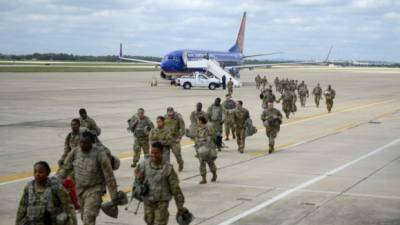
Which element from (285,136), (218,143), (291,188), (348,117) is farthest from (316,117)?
(291,188)

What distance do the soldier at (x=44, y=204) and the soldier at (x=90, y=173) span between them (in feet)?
4.89

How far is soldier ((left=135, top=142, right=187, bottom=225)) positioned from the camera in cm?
833

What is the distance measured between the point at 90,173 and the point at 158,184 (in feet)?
3.40

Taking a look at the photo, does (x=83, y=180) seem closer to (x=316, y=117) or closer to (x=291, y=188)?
(x=291, y=188)

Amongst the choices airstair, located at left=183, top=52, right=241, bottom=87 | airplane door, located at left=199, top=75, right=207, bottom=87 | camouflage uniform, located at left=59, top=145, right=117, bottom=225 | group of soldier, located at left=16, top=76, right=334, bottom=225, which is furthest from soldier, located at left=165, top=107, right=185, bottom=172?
airstair, located at left=183, top=52, right=241, bottom=87

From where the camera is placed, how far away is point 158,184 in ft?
27.4

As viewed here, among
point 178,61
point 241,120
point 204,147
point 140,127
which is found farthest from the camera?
point 178,61

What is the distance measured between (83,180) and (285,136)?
16.3 m

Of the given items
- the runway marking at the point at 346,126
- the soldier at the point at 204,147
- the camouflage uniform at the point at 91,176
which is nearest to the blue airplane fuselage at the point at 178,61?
the runway marking at the point at 346,126

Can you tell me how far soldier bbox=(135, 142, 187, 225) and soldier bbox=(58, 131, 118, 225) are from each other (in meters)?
0.58

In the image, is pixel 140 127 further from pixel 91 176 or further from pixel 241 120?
pixel 91 176

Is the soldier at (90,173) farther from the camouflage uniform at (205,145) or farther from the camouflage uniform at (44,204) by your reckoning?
the camouflage uniform at (205,145)

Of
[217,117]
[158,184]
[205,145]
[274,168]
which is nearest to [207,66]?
[217,117]

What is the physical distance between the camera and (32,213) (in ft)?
23.7
